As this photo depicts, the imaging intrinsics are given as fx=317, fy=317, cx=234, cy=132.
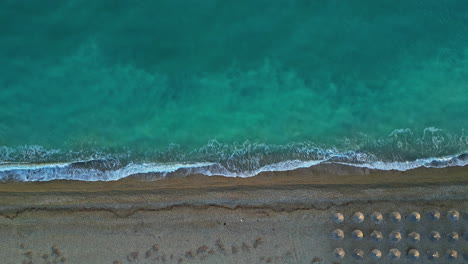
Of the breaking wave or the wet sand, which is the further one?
the breaking wave

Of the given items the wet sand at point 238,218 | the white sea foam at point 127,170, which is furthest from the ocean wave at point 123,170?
the wet sand at point 238,218

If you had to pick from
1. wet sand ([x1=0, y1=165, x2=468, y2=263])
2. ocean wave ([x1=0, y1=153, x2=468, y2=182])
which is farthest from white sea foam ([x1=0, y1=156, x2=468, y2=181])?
wet sand ([x1=0, y1=165, x2=468, y2=263])

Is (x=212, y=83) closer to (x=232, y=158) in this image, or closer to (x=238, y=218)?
(x=232, y=158)

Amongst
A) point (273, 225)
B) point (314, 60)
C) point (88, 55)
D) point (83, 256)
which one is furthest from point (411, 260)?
point (88, 55)

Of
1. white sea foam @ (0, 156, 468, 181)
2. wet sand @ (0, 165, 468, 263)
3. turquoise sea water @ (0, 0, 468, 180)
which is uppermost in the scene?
turquoise sea water @ (0, 0, 468, 180)

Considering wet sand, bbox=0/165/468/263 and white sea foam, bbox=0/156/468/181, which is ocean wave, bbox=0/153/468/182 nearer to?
white sea foam, bbox=0/156/468/181

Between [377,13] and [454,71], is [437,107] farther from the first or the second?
[377,13]
